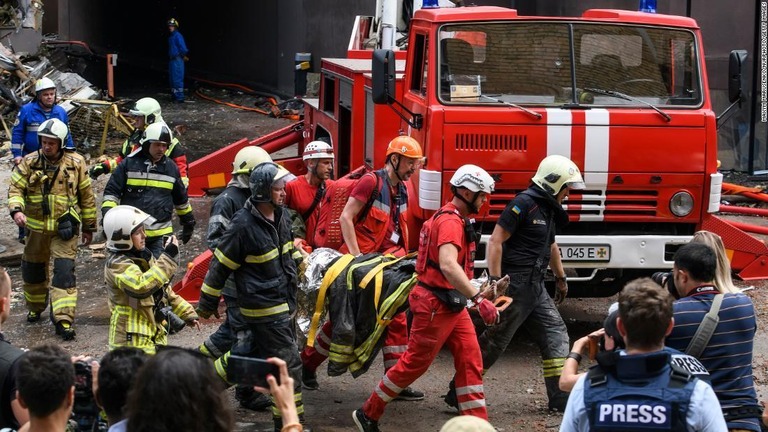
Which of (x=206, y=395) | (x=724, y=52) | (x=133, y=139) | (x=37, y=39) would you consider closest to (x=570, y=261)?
(x=133, y=139)

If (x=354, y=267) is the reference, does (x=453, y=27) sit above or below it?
above

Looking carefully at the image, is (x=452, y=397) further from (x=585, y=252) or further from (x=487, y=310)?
(x=585, y=252)

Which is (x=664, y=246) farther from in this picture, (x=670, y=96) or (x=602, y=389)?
(x=602, y=389)

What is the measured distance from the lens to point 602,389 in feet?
11.6

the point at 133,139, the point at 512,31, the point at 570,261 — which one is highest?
the point at 512,31

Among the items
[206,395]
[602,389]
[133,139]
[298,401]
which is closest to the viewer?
[206,395]

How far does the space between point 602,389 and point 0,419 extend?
217 centimetres

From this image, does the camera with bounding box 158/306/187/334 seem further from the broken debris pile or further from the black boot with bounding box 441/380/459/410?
the broken debris pile

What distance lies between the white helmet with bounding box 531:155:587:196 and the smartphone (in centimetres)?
388

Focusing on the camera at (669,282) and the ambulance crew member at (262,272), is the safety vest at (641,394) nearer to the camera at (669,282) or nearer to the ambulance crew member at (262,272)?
the camera at (669,282)

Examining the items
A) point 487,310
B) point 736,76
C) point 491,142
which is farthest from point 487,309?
point 736,76

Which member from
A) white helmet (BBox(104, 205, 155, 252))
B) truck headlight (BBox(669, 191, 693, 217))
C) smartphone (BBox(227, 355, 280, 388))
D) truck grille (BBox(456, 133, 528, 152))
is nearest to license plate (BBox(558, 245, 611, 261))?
truck headlight (BBox(669, 191, 693, 217))

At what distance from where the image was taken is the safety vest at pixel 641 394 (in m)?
3.48

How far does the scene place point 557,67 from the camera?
26.7 ft
